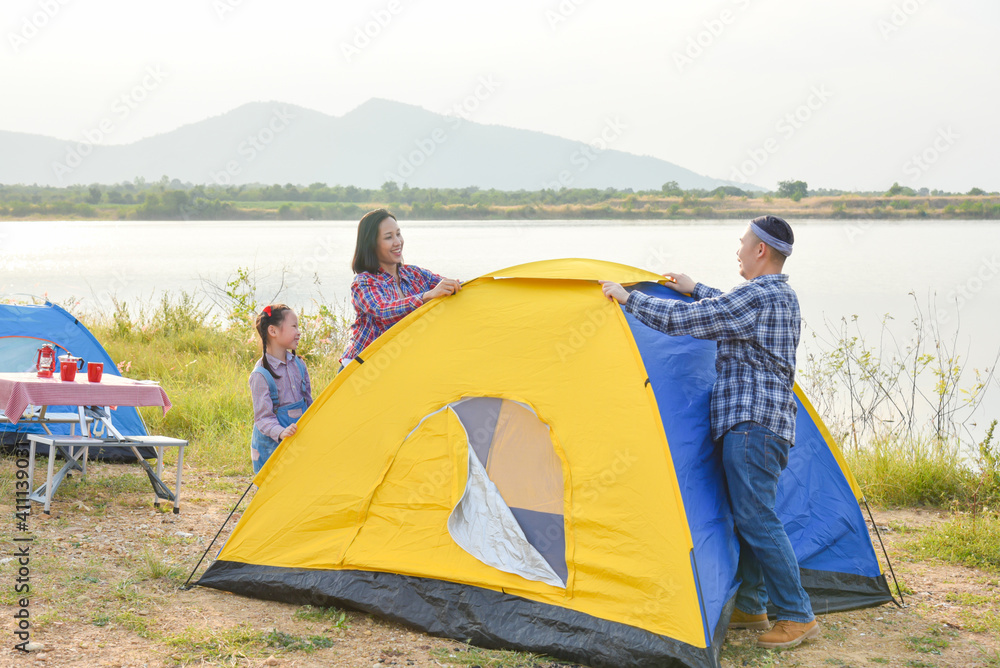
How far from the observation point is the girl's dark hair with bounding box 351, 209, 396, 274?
157 inches

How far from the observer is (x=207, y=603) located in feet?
11.6

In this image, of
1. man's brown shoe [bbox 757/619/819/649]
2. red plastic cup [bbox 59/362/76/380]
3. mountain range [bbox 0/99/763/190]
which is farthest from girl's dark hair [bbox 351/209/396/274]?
mountain range [bbox 0/99/763/190]

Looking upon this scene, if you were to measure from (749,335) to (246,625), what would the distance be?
250 cm

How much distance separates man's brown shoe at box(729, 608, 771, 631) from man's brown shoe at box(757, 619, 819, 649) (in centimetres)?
15

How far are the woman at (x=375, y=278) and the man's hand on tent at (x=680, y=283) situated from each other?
1.17m

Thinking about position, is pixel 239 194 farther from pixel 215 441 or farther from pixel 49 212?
pixel 215 441

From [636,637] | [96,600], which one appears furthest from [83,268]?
[636,637]

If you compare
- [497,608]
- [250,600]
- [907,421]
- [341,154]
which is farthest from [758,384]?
[341,154]

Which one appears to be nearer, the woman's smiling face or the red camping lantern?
the woman's smiling face

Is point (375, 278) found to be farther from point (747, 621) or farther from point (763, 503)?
point (747, 621)

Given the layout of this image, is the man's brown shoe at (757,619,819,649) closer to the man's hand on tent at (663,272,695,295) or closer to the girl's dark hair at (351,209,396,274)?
the man's hand on tent at (663,272,695,295)

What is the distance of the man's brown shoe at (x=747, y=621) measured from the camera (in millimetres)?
3420

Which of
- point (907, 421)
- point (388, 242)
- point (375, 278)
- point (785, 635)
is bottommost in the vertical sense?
point (785, 635)

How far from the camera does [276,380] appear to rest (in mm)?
4324
